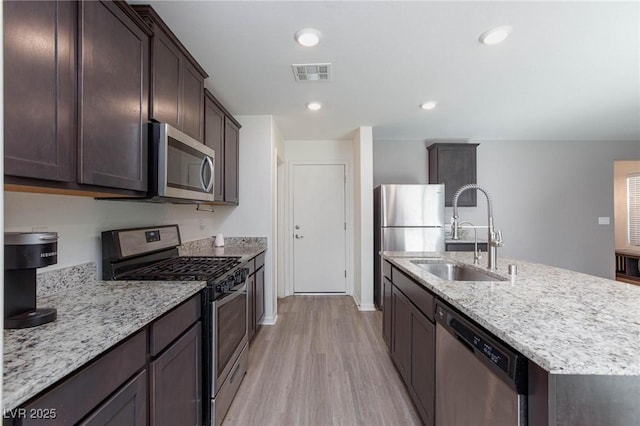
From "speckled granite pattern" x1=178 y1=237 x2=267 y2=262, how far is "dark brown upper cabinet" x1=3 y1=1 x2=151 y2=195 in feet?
4.20

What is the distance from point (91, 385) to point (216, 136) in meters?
2.16

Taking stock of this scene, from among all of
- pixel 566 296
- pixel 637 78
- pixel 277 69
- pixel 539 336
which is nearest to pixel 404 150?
pixel 637 78

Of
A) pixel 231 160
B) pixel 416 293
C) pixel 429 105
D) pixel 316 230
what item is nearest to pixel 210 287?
pixel 416 293

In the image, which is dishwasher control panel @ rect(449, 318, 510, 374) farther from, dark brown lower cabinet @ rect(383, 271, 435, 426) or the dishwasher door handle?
dark brown lower cabinet @ rect(383, 271, 435, 426)

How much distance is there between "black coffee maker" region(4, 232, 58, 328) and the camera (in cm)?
87

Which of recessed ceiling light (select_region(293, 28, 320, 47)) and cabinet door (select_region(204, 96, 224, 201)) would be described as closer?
recessed ceiling light (select_region(293, 28, 320, 47))

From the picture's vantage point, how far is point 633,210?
5305 mm

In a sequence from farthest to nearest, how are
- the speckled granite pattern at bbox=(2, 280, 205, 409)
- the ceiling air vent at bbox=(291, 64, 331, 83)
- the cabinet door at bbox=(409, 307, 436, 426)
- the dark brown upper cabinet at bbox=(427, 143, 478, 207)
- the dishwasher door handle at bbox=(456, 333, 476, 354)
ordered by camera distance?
1. the dark brown upper cabinet at bbox=(427, 143, 478, 207)
2. the ceiling air vent at bbox=(291, 64, 331, 83)
3. the cabinet door at bbox=(409, 307, 436, 426)
4. the dishwasher door handle at bbox=(456, 333, 476, 354)
5. the speckled granite pattern at bbox=(2, 280, 205, 409)

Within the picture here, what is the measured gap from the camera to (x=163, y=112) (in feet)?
5.40

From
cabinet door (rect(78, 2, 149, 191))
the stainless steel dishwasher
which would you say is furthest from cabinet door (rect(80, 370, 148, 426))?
the stainless steel dishwasher

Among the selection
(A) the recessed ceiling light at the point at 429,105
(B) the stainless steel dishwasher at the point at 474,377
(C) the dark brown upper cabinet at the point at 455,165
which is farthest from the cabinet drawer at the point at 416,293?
(C) the dark brown upper cabinet at the point at 455,165

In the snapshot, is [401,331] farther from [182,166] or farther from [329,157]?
[329,157]

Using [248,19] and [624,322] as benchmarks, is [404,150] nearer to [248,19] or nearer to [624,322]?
[248,19]

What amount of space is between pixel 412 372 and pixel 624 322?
3.65ft
